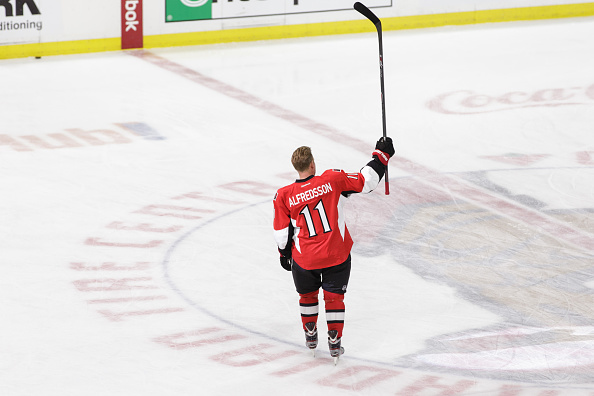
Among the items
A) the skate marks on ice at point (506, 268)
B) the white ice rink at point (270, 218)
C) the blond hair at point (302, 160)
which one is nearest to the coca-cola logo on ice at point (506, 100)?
the white ice rink at point (270, 218)

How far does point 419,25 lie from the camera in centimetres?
1161

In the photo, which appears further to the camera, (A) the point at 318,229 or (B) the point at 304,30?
(B) the point at 304,30

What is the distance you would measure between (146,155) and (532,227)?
2897 mm

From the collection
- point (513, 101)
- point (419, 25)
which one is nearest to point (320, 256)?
point (513, 101)

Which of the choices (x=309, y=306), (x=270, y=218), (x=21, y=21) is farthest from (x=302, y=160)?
(x=21, y=21)

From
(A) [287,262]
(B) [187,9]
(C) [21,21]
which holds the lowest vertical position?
(A) [287,262]

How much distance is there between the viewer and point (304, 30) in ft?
36.9

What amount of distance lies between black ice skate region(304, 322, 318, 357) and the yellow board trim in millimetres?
6634

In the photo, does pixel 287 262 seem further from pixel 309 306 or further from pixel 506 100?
pixel 506 100

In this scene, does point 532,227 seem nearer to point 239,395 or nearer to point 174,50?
point 239,395

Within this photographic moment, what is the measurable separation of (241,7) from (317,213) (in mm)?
6970

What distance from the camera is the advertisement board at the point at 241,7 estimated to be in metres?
10.8

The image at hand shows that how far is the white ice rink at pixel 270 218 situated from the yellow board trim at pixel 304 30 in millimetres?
146

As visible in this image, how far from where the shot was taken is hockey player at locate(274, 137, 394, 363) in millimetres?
4273
